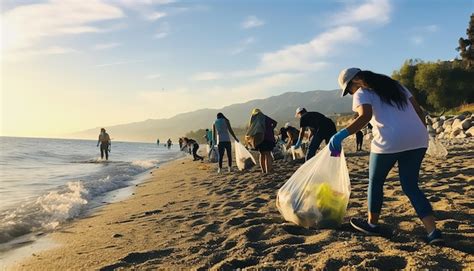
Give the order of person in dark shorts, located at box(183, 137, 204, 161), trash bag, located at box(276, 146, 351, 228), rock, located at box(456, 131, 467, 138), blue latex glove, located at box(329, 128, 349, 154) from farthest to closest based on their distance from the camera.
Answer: rock, located at box(456, 131, 467, 138), person in dark shorts, located at box(183, 137, 204, 161), trash bag, located at box(276, 146, 351, 228), blue latex glove, located at box(329, 128, 349, 154)

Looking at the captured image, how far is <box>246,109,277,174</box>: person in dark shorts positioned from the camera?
31.1 ft

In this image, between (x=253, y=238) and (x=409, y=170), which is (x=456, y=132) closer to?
(x=409, y=170)

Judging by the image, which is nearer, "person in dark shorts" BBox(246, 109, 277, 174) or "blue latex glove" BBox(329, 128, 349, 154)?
"blue latex glove" BBox(329, 128, 349, 154)

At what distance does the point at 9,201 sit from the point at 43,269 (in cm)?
545

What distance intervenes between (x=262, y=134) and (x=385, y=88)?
591 cm

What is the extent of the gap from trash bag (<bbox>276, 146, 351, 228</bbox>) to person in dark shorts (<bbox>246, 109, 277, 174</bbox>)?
5104 millimetres

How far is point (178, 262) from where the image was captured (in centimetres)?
355

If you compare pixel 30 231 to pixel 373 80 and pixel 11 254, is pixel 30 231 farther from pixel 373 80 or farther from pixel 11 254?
pixel 373 80

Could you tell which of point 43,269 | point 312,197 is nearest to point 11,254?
point 43,269

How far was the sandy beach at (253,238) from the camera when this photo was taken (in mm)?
3289

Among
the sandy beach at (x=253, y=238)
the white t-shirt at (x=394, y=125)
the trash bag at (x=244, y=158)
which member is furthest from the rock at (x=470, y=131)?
the white t-shirt at (x=394, y=125)

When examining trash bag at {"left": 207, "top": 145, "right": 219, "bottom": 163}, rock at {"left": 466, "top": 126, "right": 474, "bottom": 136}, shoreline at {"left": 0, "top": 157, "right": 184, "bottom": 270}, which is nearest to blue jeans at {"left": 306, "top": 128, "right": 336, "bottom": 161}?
shoreline at {"left": 0, "top": 157, "right": 184, "bottom": 270}

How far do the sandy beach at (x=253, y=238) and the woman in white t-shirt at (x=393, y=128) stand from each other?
0.44 m

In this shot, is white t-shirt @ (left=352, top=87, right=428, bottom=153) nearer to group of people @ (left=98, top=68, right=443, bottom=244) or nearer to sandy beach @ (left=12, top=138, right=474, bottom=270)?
group of people @ (left=98, top=68, right=443, bottom=244)
